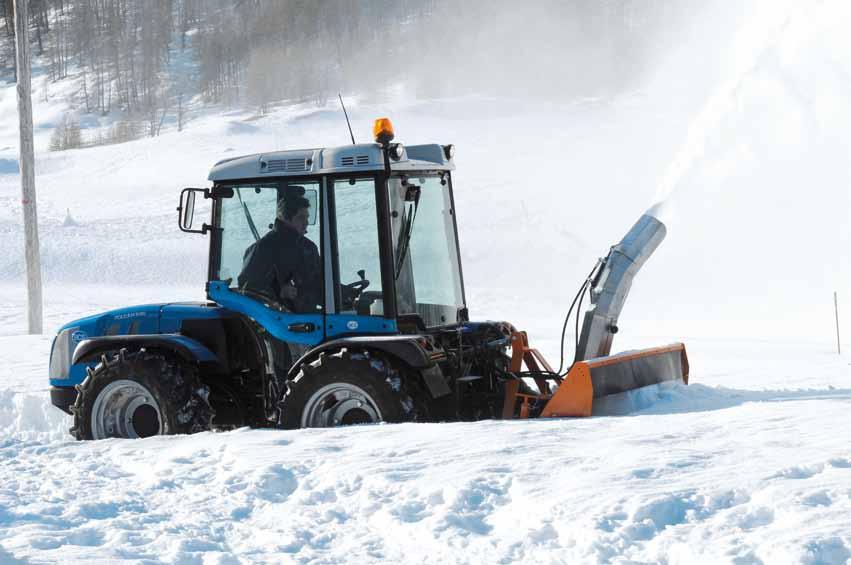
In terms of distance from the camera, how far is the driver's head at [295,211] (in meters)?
7.00

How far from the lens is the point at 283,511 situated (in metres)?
5.21

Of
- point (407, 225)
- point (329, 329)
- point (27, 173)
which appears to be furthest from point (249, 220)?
point (27, 173)

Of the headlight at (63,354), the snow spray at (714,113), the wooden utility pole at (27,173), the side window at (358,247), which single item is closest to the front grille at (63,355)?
the headlight at (63,354)

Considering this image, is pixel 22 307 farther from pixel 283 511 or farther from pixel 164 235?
pixel 283 511

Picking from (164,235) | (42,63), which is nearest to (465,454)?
(164,235)

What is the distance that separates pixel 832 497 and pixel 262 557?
2.40m

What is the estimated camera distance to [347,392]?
6699 mm

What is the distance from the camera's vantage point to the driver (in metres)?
7.00

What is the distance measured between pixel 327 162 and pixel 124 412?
222cm

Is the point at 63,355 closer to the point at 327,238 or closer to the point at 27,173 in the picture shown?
the point at 327,238

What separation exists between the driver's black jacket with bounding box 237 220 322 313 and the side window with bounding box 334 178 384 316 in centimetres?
18

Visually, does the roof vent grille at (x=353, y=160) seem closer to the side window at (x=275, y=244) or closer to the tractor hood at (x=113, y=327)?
the side window at (x=275, y=244)

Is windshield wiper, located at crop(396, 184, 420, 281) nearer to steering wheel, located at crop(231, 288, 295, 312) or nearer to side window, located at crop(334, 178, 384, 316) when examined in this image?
side window, located at crop(334, 178, 384, 316)

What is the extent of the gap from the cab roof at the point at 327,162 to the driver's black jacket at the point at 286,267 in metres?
0.36
